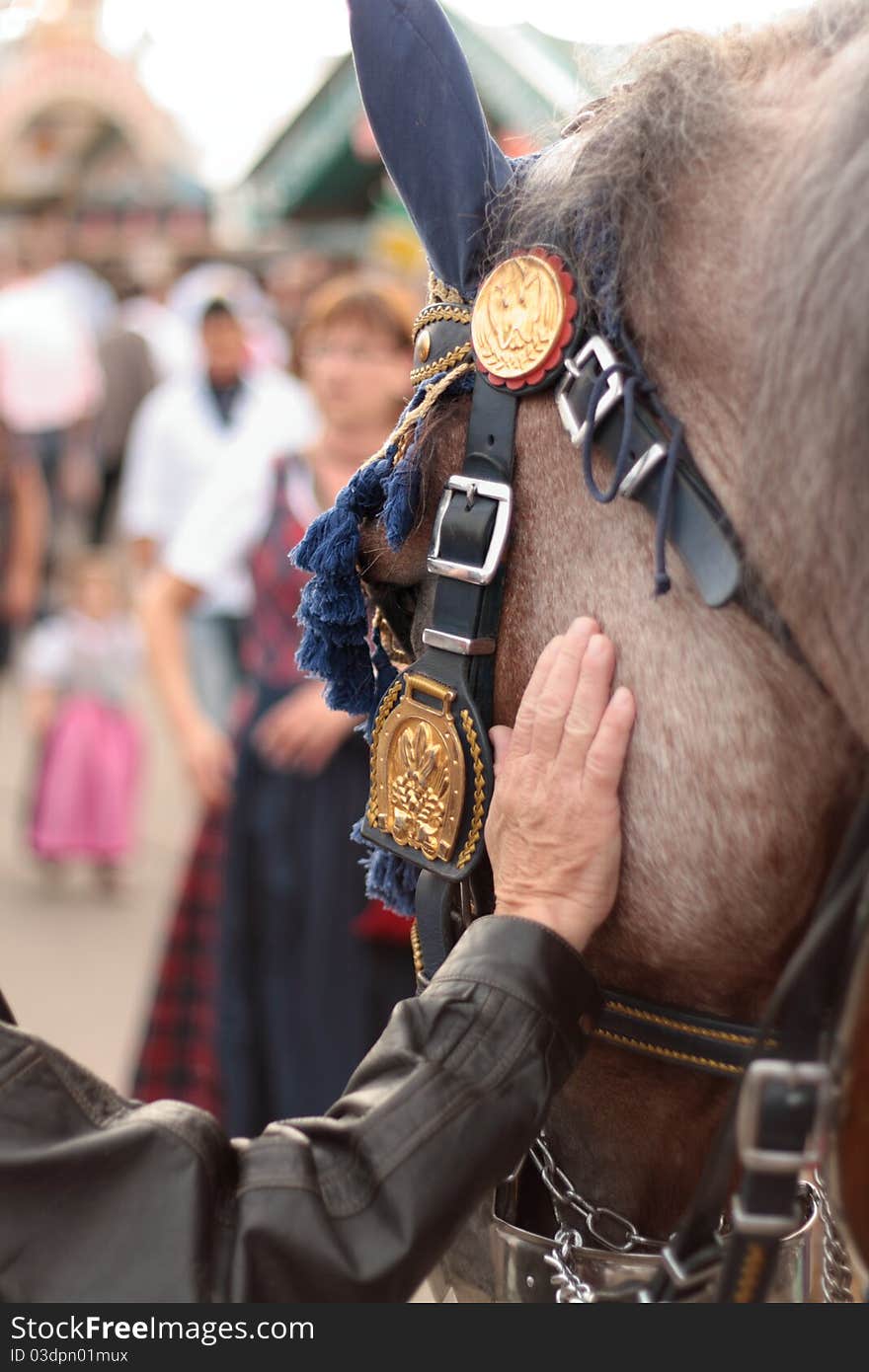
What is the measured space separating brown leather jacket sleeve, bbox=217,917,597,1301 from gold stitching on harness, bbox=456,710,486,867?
0.10 m

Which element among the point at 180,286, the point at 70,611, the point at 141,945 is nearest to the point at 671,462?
the point at 141,945

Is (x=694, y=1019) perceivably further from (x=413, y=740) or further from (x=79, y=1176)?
(x=79, y=1176)

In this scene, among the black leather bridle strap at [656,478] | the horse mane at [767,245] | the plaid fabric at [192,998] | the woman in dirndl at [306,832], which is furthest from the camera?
the plaid fabric at [192,998]

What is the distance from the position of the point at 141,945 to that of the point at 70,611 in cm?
185

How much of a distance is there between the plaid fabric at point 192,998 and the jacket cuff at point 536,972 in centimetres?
255

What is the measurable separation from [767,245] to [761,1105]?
24.0 inches

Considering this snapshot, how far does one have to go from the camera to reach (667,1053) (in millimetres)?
1263

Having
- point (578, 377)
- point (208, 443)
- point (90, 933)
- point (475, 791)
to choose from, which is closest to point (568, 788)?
point (475, 791)

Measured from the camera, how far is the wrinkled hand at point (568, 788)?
47.0 inches

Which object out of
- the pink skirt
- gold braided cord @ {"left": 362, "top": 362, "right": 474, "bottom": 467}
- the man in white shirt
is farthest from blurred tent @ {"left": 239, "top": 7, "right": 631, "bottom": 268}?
the pink skirt

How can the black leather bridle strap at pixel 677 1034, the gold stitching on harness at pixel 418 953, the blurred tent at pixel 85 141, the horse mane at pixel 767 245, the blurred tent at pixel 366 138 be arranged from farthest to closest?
the blurred tent at pixel 85 141
the blurred tent at pixel 366 138
the gold stitching on harness at pixel 418 953
the black leather bridle strap at pixel 677 1034
the horse mane at pixel 767 245

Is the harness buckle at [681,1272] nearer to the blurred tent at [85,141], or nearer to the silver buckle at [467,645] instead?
the silver buckle at [467,645]

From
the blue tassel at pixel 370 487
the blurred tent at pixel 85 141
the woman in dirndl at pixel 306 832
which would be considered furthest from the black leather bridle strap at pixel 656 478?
the blurred tent at pixel 85 141

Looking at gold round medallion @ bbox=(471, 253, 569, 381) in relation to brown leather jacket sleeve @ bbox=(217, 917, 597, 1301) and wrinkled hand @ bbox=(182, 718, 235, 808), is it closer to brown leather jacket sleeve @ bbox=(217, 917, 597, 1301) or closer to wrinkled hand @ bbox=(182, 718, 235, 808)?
brown leather jacket sleeve @ bbox=(217, 917, 597, 1301)
